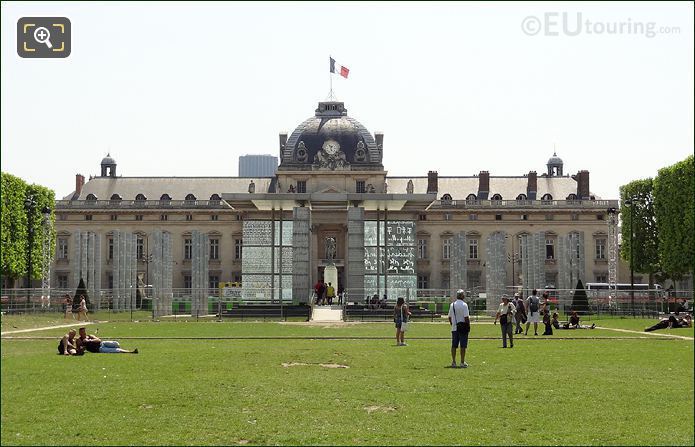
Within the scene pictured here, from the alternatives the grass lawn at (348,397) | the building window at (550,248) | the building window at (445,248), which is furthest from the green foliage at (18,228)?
the building window at (550,248)

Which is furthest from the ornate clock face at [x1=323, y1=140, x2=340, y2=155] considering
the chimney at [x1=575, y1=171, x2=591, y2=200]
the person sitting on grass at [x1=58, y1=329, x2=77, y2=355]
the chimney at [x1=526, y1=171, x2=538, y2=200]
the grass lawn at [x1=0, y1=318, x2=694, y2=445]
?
the person sitting on grass at [x1=58, y1=329, x2=77, y2=355]

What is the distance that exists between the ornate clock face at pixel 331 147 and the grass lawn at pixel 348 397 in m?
64.6

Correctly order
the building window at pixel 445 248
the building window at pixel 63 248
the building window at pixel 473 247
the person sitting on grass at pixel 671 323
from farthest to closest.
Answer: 1. the building window at pixel 445 248
2. the building window at pixel 63 248
3. the building window at pixel 473 247
4. the person sitting on grass at pixel 671 323

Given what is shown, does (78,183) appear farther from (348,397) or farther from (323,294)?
(348,397)

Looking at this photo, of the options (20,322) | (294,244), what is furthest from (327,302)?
(20,322)

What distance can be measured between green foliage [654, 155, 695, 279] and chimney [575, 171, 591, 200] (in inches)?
1290

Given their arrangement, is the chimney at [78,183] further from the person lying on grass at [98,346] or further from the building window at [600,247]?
the person lying on grass at [98,346]

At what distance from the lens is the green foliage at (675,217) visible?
178 feet

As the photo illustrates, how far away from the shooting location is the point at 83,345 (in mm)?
21562

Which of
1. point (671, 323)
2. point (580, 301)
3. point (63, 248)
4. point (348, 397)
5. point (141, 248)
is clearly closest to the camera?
point (348, 397)

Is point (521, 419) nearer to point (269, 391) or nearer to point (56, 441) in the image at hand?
point (269, 391)

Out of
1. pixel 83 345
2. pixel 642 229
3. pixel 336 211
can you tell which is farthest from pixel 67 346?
pixel 336 211

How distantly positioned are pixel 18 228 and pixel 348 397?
4909 cm

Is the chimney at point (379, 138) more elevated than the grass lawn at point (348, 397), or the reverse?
the chimney at point (379, 138)
